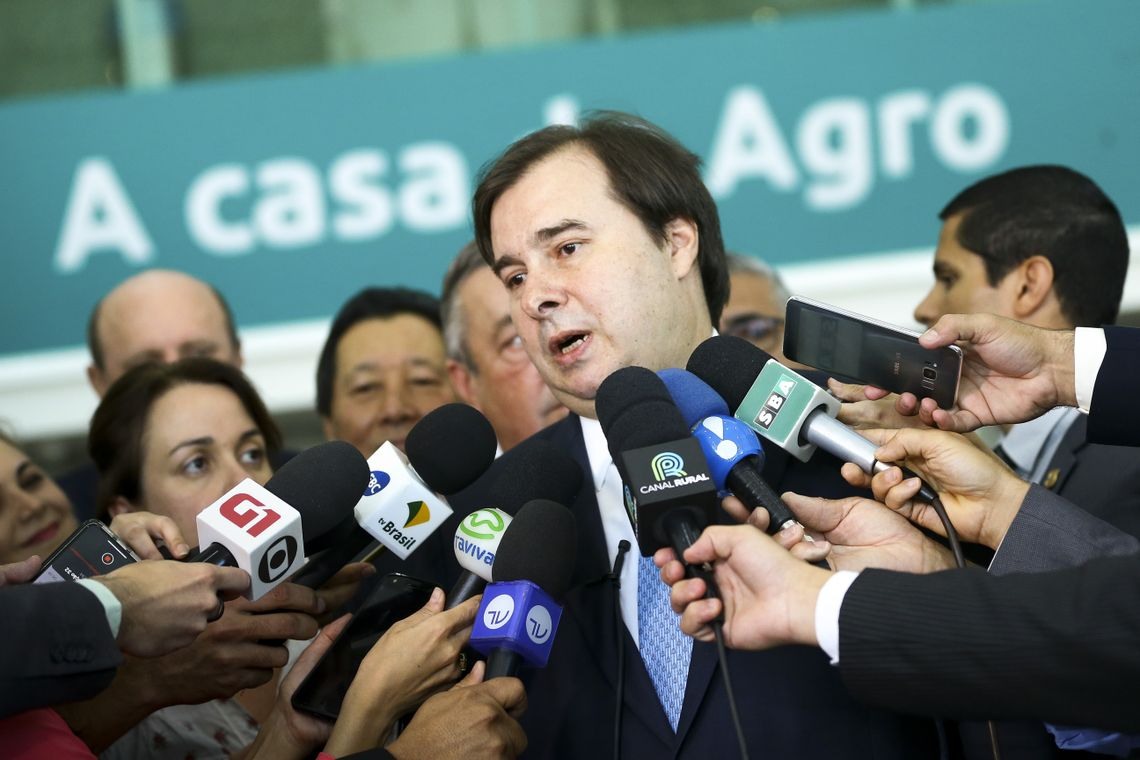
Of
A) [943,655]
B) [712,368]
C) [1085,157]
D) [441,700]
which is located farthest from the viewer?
[1085,157]

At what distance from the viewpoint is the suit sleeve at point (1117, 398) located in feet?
6.95

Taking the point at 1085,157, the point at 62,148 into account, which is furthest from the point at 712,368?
the point at 62,148

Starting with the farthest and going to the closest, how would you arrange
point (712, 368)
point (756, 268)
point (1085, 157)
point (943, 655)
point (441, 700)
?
point (1085, 157)
point (756, 268)
point (712, 368)
point (441, 700)
point (943, 655)

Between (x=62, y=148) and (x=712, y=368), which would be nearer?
(x=712, y=368)

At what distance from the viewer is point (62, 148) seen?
501 cm

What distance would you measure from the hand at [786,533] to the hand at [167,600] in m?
0.68

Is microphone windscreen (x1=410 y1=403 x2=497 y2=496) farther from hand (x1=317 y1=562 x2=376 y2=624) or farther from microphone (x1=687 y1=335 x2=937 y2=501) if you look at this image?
microphone (x1=687 y1=335 x2=937 y2=501)

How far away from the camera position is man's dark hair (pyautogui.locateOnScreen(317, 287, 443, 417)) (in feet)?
13.7

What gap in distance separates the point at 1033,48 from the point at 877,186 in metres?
0.79

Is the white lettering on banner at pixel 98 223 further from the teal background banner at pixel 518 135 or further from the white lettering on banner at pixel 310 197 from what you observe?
the white lettering on banner at pixel 310 197

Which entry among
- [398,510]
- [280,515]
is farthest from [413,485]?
[280,515]

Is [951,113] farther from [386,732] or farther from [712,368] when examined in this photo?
[386,732]

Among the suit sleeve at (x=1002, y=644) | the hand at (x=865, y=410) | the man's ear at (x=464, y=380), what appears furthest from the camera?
the man's ear at (x=464, y=380)

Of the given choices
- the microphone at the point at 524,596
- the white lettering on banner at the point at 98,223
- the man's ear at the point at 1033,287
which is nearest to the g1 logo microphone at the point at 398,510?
the microphone at the point at 524,596
